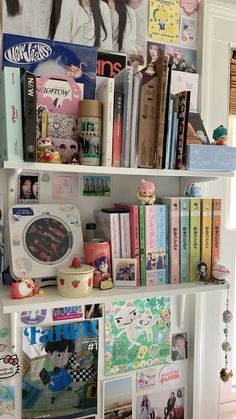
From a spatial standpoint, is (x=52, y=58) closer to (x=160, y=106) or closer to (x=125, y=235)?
(x=160, y=106)

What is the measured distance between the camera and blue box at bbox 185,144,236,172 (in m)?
1.09

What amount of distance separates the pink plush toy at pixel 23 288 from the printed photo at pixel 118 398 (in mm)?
477

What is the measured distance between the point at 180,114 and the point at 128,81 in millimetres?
183

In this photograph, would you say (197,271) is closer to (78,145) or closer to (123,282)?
(123,282)

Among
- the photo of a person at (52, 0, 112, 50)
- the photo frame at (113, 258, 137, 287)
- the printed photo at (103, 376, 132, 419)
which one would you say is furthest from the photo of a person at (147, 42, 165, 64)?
the printed photo at (103, 376, 132, 419)

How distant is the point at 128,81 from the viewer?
101 cm

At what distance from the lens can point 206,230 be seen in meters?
1.16

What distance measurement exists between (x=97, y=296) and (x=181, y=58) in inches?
32.9

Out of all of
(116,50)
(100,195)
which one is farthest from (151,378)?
(116,50)

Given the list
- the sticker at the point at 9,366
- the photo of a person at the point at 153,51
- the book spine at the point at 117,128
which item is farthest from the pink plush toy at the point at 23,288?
the photo of a person at the point at 153,51

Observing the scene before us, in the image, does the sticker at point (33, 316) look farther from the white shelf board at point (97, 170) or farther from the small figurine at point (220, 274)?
the small figurine at point (220, 274)

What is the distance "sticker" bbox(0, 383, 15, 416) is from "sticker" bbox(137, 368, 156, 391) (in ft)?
1.37

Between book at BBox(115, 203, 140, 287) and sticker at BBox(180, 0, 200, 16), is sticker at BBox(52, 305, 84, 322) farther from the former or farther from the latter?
sticker at BBox(180, 0, 200, 16)

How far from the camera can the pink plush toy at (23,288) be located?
932mm
